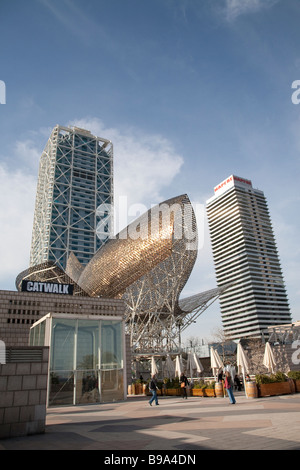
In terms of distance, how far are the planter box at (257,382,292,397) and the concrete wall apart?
1307 centimetres

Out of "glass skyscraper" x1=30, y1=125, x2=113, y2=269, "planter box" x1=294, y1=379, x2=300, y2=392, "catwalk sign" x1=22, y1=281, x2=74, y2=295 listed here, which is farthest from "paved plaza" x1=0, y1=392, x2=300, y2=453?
"glass skyscraper" x1=30, y1=125, x2=113, y2=269

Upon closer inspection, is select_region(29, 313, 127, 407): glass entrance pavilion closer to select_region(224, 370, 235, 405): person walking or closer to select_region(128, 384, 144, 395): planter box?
select_region(128, 384, 144, 395): planter box

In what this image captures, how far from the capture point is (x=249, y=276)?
17625 centimetres

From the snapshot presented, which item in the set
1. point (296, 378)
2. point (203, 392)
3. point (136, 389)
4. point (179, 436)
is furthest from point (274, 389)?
point (136, 389)

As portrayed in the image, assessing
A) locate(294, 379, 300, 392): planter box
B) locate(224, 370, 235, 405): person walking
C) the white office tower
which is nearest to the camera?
locate(224, 370, 235, 405): person walking

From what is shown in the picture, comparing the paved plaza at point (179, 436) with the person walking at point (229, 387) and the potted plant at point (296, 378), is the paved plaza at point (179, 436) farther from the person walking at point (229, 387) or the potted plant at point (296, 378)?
the potted plant at point (296, 378)

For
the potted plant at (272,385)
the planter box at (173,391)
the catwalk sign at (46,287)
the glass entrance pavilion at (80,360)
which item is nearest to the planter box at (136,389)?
the planter box at (173,391)

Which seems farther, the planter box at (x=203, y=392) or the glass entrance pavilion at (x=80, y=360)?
the planter box at (x=203, y=392)

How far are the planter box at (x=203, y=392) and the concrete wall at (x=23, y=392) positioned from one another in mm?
14521

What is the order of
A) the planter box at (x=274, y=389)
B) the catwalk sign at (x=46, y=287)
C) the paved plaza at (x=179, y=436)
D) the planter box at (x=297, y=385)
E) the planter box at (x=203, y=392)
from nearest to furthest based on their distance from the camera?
the paved plaza at (x=179, y=436), the planter box at (x=274, y=389), the planter box at (x=297, y=385), the planter box at (x=203, y=392), the catwalk sign at (x=46, y=287)

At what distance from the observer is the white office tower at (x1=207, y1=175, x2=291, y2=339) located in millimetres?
170625

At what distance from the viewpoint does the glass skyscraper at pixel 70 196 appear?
122250mm

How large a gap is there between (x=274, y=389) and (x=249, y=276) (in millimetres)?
163971

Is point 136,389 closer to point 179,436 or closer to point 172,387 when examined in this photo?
point 172,387
